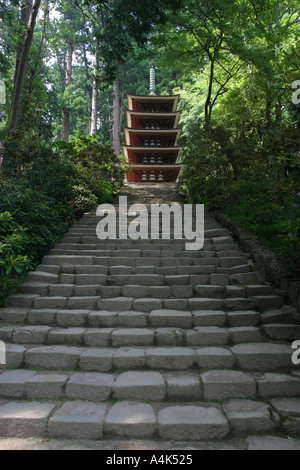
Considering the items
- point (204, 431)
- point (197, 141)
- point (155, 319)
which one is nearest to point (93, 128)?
point (197, 141)

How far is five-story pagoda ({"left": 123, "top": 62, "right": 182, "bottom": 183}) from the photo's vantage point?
55.1 ft

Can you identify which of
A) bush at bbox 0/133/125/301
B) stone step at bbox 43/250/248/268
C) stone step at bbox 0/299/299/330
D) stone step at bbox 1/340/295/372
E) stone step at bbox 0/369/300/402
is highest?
bush at bbox 0/133/125/301

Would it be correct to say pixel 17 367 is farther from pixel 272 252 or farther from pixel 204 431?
pixel 272 252

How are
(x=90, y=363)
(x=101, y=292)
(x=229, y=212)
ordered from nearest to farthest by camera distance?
(x=90, y=363)
(x=101, y=292)
(x=229, y=212)

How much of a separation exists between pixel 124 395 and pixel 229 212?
5.46 m

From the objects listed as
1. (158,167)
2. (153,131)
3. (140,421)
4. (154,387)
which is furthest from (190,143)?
(153,131)

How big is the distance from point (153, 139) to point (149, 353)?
52.8 ft

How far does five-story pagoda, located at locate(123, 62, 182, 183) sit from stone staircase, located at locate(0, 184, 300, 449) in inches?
482

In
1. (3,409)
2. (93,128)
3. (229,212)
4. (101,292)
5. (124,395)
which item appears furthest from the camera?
(93,128)

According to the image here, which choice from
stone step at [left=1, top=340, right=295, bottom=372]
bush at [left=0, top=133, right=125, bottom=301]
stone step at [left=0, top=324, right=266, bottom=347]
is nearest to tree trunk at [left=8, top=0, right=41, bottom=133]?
bush at [left=0, top=133, right=125, bottom=301]

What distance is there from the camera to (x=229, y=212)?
7441 mm

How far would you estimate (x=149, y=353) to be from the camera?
314 centimetres

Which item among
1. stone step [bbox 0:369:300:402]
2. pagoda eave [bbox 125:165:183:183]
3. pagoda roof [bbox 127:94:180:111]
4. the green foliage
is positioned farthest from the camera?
pagoda roof [bbox 127:94:180:111]

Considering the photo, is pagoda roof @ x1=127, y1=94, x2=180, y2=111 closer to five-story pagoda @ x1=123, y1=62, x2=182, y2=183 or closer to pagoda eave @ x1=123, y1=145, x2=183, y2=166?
five-story pagoda @ x1=123, y1=62, x2=182, y2=183
